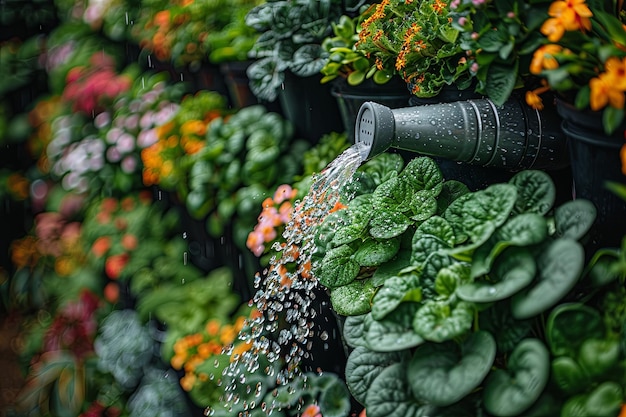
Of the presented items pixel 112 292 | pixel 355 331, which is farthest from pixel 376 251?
pixel 112 292

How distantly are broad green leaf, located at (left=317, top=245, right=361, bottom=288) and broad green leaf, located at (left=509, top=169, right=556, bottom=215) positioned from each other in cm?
30

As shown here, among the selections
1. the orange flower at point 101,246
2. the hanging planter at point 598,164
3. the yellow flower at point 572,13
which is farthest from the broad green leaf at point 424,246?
the orange flower at point 101,246

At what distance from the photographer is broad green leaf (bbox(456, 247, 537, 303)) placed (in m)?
0.86

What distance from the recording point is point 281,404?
1.42 m

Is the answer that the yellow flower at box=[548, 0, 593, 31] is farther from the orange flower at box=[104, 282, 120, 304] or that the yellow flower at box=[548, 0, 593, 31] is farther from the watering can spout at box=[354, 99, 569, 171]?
the orange flower at box=[104, 282, 120, 304]

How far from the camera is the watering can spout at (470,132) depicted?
44.5 inches

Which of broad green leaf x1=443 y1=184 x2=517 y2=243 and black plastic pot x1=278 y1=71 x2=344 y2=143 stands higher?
broad green leaf x1=443 y1=184 x2=517 y2=243

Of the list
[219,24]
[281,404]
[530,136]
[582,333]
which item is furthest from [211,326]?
[582,333]

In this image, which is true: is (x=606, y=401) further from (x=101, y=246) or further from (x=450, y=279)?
(x=101, y=246)

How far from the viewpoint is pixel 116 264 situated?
92.5 inches

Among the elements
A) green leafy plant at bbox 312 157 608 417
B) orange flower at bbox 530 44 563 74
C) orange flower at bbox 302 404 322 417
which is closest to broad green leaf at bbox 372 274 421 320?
green leafy plant at bbox 312 157 608 417

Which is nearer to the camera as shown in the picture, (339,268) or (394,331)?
(394,331)

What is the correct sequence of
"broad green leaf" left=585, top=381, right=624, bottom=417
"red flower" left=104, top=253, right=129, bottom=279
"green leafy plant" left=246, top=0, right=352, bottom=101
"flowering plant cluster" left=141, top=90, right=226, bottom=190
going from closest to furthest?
1. "broad green leaf" left=585, top=381, right=624, bottom=417
2. "green leafy plant" left=246, top=0, right=352, bottom=101
3. "flowering plant cluster" left=141, top=90, right=226, bottom=190
4. "red flower" left=104, top=253, right=129, bottom=279

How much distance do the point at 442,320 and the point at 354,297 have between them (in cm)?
27
